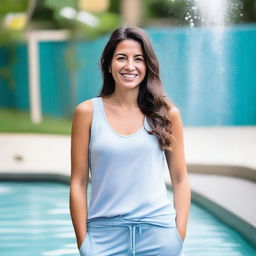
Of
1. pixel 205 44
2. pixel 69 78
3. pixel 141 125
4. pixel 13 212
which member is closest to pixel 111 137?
pixel 141 125

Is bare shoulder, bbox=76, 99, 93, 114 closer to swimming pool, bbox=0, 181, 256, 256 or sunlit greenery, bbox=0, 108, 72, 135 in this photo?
swimming pool, bbox=0, 181, 256, 256

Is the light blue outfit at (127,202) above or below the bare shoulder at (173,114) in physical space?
below

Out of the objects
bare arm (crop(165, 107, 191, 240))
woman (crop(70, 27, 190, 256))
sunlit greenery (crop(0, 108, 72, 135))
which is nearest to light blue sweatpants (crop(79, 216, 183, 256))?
woman (crop(70, 27, 190, 256))

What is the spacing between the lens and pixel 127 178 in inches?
75.7

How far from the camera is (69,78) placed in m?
13.8

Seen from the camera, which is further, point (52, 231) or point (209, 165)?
point (209, 165)

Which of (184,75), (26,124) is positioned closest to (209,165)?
(184,75)

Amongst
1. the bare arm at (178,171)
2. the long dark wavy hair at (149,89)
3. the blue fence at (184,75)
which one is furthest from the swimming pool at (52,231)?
the blue fence at (184,75)

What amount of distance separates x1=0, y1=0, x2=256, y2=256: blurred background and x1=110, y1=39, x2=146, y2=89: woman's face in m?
2.58

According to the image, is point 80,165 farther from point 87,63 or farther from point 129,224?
point 87,63

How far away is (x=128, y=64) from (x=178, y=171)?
0.32 meters

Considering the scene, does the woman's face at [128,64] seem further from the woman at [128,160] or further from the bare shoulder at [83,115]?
the bare shoulder at [83,115]

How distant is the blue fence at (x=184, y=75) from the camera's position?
10516 millimetres

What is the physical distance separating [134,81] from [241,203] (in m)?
3.36
